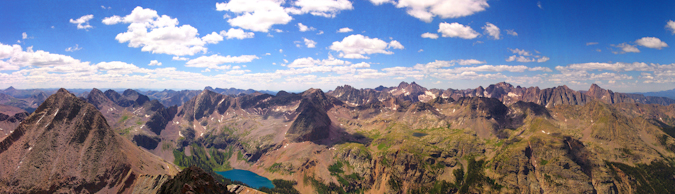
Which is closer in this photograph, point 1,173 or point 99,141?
point 1,173

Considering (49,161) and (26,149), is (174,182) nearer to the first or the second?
(49,161)

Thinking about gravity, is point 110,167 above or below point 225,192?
below

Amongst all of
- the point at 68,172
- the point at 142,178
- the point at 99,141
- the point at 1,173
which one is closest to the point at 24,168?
the point at 1,173

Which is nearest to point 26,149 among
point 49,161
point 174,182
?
point 49,161

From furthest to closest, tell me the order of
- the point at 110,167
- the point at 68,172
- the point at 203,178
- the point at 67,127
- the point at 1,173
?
the point at 67,127 < the point at 110,167 < the point at 68,172 < the point at 1,173 < the point at 203,178

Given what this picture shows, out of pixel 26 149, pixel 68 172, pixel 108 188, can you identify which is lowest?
pixel 108 188

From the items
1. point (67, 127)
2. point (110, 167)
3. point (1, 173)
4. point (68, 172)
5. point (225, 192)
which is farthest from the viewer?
point (67, 127)
